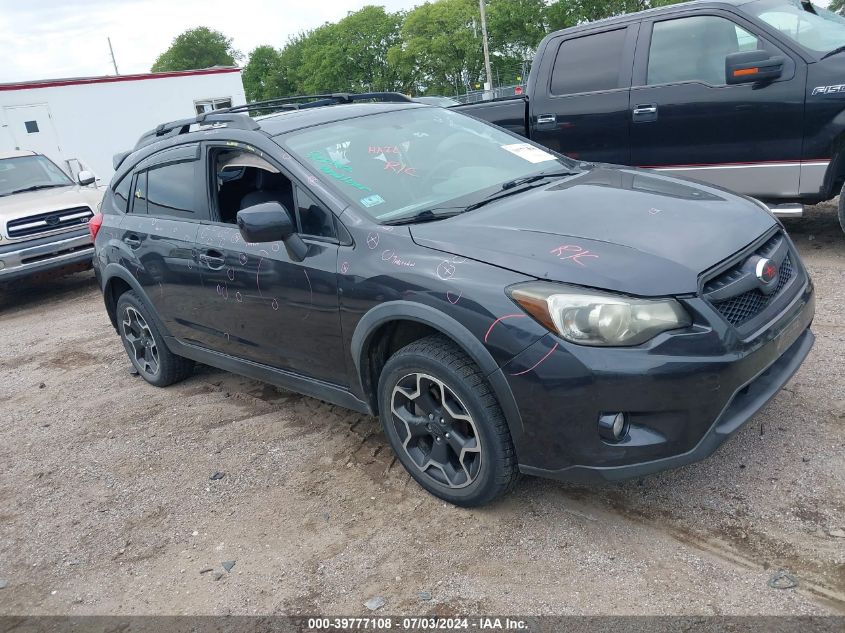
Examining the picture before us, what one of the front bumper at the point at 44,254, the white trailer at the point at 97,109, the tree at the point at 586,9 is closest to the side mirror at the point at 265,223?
the front bumper at the point at 44,254

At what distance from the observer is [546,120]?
6.83m

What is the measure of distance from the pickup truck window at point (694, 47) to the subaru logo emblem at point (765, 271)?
3.53m

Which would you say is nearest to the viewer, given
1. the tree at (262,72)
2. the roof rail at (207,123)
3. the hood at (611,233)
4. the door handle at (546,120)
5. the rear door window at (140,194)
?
the hood at (611,233)

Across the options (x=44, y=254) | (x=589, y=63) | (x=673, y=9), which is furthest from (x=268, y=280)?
(x=44, y=254)

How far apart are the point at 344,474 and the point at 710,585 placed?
71.4 inches

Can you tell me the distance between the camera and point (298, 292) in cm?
355

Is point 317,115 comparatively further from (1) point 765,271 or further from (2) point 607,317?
(1) point 765,271

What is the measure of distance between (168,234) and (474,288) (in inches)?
97.0

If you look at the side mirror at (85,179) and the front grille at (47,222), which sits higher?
the side mirror at (85,179)

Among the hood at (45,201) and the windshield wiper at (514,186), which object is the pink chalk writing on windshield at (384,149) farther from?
the hood at (45,201)

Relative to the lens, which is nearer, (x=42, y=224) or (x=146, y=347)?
(x=146, y=347)

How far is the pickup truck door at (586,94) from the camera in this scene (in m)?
6.42

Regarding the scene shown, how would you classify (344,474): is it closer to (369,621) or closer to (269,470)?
(269,470)

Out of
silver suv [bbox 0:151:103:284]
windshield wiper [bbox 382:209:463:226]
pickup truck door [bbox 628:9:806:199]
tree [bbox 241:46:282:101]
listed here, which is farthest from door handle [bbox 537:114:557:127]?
tree [bbox 241:46:282:101]
